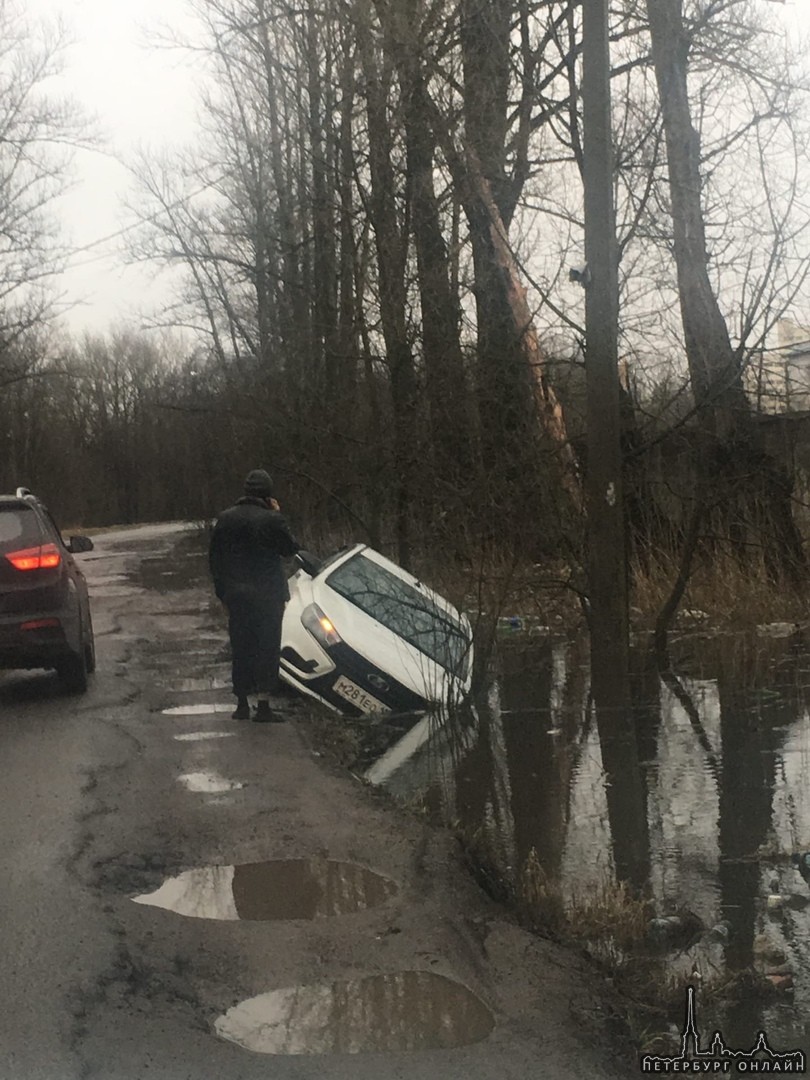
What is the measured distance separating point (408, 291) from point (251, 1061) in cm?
1298

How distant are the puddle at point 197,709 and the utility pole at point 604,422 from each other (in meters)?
3.86

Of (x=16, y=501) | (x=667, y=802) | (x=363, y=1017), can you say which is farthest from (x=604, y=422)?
(x=16, y=501)

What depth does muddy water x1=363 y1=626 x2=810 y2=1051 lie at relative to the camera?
5906 mm

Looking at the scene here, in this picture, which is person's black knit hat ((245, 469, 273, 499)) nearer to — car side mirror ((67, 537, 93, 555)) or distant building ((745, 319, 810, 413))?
car side mirror ((67, 537, 93, 555))

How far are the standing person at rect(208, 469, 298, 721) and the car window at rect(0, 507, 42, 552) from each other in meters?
1.59

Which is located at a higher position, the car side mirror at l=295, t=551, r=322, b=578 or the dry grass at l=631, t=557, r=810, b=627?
the car side mirror at l=295, t=551, r=322, b=578

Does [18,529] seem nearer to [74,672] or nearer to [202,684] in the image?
[74,672]

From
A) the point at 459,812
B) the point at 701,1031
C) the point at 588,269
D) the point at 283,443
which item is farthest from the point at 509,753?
the point at 283,443

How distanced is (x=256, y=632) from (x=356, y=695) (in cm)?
109

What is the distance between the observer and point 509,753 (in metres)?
10.5

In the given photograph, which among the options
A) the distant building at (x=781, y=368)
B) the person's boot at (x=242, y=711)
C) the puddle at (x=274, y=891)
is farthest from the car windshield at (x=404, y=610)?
the puddle at (x=274, y=891)

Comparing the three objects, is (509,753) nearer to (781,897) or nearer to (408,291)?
(781,897)

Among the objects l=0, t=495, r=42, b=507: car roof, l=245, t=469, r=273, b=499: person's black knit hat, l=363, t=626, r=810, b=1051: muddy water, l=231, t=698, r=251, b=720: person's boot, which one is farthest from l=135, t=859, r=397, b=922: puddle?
l=0, t=495, r=42, b=507: car roof

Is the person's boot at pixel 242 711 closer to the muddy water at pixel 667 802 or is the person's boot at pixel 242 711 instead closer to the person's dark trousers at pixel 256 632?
the person's dark trousers at pixel 256 632
